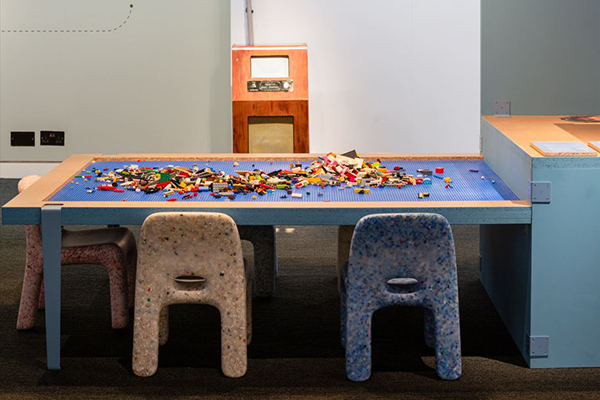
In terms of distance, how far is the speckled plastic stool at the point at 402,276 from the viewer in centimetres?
321

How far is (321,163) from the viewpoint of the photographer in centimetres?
425

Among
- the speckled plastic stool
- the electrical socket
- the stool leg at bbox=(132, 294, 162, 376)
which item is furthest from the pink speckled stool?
the electrical socket

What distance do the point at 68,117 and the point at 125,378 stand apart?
13.7 ft

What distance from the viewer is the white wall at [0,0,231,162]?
22.9 ft

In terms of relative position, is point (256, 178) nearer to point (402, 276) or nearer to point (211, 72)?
point (402, 276)

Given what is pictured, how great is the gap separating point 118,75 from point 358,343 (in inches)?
173


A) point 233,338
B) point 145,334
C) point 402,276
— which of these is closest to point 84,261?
point 145,334

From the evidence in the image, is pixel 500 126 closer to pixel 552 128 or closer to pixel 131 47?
pixel 552 128

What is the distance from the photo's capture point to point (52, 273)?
3.46 m

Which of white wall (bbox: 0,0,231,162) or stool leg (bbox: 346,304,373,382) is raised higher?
white wall (bbox: 0,0,231,162)

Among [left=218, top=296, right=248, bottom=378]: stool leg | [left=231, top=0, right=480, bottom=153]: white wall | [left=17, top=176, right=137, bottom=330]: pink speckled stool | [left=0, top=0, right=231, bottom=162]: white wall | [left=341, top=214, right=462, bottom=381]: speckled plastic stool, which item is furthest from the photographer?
[left=0, top=0, right=231, bottom=162]: white wall

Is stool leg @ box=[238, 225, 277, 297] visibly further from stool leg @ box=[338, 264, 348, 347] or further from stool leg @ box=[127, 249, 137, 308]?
stool leg @ box=[338, 264, 348, 347]

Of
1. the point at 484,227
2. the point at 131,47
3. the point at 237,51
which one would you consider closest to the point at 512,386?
the point at 484,227

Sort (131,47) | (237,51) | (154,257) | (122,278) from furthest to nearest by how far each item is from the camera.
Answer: (131,47) → (237,51) → (122,278) → (154,257)
